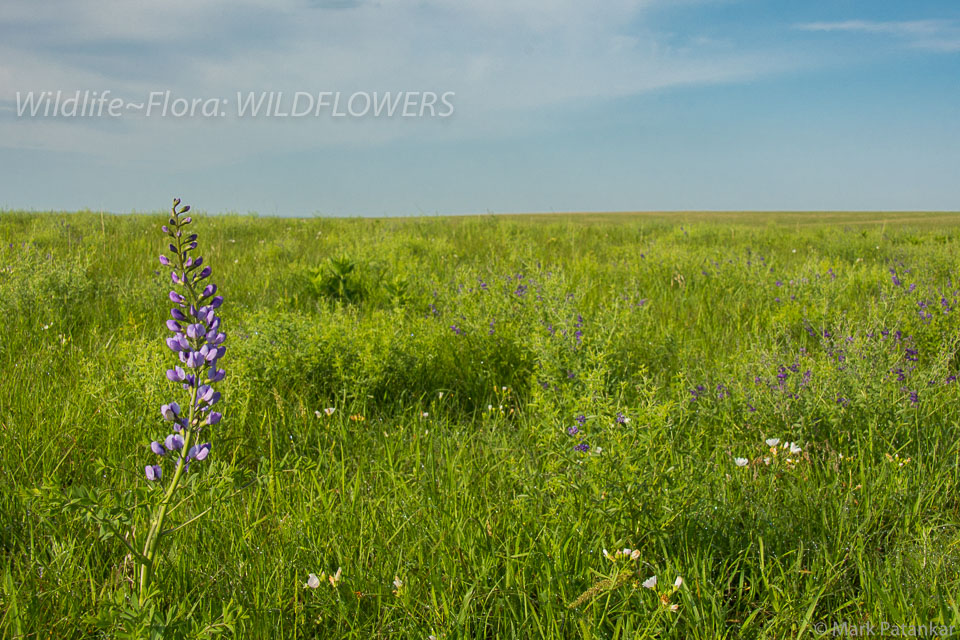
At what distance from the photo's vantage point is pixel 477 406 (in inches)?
136

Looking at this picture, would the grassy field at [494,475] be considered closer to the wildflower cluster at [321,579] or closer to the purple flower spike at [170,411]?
the wildflower cluster at [321,579]

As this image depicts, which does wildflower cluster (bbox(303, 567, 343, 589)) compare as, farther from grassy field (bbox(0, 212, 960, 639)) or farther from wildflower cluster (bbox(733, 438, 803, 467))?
wildflower cluster (bbox(733, 438, 803, 467))

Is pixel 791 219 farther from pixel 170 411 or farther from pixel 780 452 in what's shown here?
pixel 170 411

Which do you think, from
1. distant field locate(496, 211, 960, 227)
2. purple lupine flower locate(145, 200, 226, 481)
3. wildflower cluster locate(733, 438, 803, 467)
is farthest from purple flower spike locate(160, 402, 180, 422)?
distant field locate(496, 211, 960, 227)

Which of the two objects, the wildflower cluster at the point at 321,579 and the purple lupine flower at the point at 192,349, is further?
the wildflower cluster at the point at 321,579

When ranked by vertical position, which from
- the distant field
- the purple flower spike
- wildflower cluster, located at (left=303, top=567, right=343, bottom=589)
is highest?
the distant field

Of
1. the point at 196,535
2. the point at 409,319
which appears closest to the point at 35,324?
the point at 409,319

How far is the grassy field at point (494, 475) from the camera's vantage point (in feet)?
5.82

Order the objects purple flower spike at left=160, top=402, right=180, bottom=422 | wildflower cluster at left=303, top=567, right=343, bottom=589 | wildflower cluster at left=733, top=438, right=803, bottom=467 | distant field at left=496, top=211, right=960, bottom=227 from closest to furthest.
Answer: purple flower spike at left=160, top=402, right=180, bottom=422 < wildflower cluster at left=303, top=567, right=343, bottom=589 < wildflower cluster at left=733, top=438, right=803, bottom=467 < distant field at left=496, top=211, right=960, bottom=227

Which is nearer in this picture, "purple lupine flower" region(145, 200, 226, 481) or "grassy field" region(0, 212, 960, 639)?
"purple lupine flower" region(145, 200, 226, 481)

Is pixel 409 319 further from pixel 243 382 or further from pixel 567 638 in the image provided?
pixel 567 638

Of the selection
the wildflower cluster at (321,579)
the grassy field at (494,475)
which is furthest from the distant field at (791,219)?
the wildflower cluster at (321,579)

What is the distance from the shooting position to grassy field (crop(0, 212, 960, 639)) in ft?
5.82

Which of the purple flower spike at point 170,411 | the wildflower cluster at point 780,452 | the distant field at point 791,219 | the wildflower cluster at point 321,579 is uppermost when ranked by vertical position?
the distant field at point 791,219
